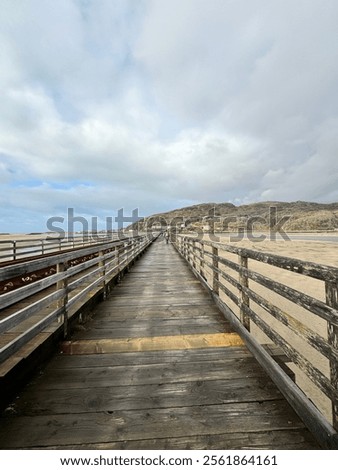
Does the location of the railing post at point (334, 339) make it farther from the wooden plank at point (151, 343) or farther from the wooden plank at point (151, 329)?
the wooden plank at point (151, 329)

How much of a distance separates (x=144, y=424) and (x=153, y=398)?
1.02 feet

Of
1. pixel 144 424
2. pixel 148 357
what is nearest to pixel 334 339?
pixel 144 424

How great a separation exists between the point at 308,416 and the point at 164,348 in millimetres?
1696

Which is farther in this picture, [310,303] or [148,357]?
[148,357]

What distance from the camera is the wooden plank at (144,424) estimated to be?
1.75m

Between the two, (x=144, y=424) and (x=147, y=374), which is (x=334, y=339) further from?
(x=147, y=374)

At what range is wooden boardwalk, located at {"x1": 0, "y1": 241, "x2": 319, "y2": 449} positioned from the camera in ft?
5.70

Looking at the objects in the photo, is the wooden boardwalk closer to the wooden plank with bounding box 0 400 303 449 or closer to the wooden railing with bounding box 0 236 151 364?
the wooden plank with bounding box 0 400 303 449

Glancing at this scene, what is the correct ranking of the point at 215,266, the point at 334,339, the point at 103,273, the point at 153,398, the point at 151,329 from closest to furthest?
the point at 334,339, the point at 153,398, the point at 151,329, the point at 215,266, the point at 103,273

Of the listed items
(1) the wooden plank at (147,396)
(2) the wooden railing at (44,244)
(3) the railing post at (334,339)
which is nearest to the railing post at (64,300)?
(1) the wooden plank at (147,396)

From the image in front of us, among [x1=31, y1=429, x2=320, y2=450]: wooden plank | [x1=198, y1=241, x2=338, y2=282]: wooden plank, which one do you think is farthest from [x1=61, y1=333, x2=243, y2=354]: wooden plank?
[x1=31, y1=429, x2=320, y2=450]: wooden plank

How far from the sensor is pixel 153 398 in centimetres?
216

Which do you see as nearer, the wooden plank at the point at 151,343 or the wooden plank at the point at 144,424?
the wooden plank at the point at 144,424
